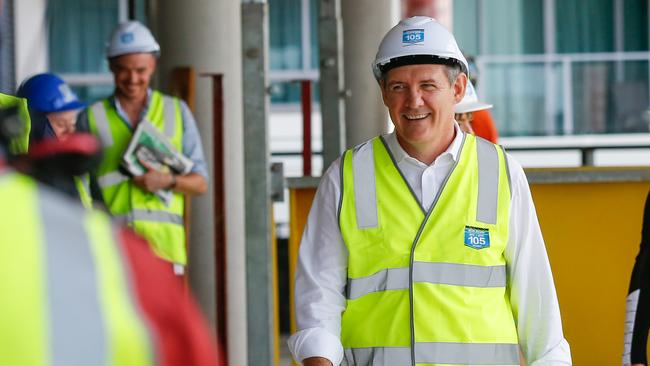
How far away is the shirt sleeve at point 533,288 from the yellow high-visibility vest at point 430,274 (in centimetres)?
3

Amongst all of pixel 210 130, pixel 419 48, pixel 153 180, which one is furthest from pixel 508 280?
pixel 210 130

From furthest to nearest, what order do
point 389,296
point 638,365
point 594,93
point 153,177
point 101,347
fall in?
point 594,93
point 153,177
point 638,365
point 389,296
point 101,347

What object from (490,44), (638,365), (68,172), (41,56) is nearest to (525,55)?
(490,44)

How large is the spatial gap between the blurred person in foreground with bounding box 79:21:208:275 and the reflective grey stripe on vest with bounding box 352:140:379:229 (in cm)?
314

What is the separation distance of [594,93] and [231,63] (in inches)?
531

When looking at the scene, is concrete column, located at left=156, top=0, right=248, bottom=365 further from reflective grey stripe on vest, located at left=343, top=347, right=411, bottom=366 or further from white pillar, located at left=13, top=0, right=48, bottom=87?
white pillar, located at left=13, top=0, right=48, bottom=87

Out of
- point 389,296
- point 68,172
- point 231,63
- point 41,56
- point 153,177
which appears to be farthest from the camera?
point 41,56

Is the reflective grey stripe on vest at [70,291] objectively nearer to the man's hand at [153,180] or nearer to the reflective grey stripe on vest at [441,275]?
the reflective grey stripe on vest at [441,275]

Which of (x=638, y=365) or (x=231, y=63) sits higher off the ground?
(x=231, y=63)

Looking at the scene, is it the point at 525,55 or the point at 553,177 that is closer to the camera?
the point at 553,177

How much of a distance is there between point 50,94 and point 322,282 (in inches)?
121

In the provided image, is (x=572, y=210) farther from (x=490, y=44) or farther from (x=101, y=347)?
(x=490, y=44)

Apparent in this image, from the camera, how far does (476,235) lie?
165 inches

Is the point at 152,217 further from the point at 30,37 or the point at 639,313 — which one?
the point at 30,37
